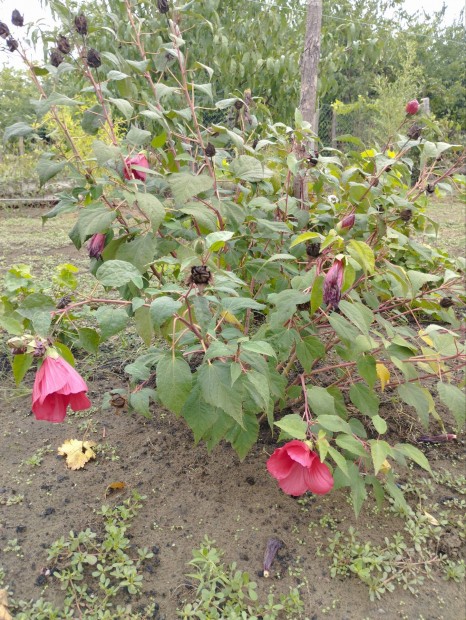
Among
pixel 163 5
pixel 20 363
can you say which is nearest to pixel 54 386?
pixel 20 363

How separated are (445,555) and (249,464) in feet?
1.90

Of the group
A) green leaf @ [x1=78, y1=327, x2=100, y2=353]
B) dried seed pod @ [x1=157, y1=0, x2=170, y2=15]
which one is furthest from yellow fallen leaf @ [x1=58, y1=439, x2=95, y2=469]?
dried seed pod @ [x1=157, y1=0, x2=170, y2=15]

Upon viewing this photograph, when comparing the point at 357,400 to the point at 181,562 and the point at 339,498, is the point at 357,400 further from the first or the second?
the point at 181,562

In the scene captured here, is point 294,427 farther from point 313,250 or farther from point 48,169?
point 48,169

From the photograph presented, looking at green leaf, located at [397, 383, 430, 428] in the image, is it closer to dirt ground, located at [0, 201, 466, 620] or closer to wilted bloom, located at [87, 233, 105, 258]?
dirt ground, located at [0, 201, 466, 620]

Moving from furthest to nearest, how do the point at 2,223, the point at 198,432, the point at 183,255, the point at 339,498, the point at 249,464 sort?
the point at 2,223, the point at 249,464, the point at 339,498, the point at 183,255, the point at 198,432

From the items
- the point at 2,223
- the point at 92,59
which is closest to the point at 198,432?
the point at 92,59

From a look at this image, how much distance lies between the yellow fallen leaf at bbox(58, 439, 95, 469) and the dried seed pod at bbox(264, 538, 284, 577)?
0.62 metres

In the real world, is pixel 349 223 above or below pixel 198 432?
above

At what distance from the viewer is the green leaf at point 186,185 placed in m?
1.11

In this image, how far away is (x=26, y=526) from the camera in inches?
Answer: 51.9

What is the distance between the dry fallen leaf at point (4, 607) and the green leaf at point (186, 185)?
98 centimetres

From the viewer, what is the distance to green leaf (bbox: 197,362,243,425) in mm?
950

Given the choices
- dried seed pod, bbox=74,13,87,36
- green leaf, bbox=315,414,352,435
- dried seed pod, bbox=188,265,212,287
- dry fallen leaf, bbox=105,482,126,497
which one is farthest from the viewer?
dry fallen leaf, bbox=105,482,126,497
